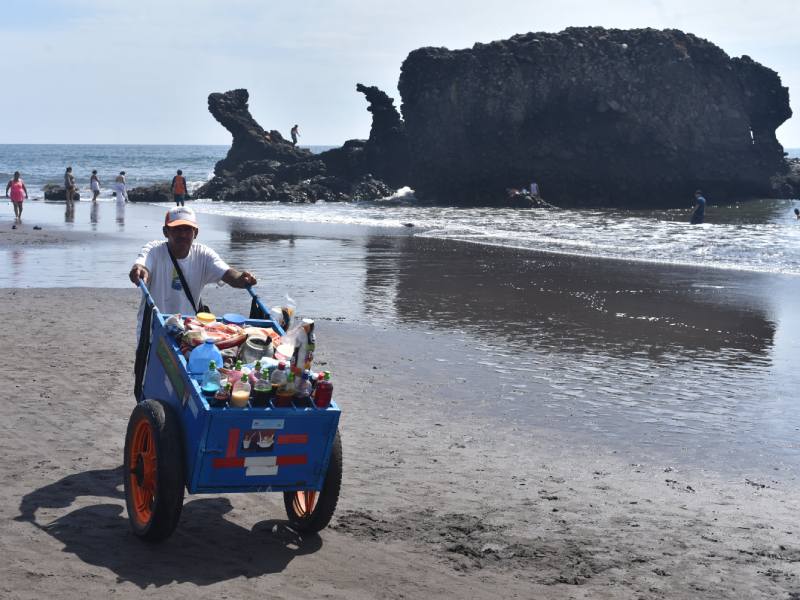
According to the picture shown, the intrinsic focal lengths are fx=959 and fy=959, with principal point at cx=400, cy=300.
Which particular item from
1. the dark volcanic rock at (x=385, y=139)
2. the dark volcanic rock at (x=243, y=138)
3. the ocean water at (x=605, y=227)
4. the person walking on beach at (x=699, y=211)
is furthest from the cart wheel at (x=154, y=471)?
the dark volcanic rock at (x=243, y=138)

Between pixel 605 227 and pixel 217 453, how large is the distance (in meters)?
30.3

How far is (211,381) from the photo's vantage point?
4949 mm

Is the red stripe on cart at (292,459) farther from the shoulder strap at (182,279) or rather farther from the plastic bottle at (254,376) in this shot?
the shoulder strap at (182,279)

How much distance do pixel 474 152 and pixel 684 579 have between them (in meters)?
49.3

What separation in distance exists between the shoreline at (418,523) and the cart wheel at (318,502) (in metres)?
0.10

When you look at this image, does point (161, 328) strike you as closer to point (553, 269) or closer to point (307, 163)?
point (553, 269)

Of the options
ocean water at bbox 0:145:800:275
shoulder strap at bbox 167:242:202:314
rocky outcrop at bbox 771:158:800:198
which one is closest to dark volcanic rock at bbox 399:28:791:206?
ocean water at bbox 0:145:800:275

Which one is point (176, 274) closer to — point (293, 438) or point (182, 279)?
point (182, 279)

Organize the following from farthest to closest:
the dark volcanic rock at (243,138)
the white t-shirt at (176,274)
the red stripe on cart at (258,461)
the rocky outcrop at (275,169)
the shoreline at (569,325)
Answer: the dark volcanic rock at (243,138) → the rocky outcrop at (275,169) → the shoreline at (569,325) → the white t-shirt at (176,274) → the red stripe on cart at (258,461)

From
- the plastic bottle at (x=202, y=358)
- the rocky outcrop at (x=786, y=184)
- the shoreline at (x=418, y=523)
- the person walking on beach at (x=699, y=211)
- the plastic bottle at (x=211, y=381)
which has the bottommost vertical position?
the shoreline at (x=418, y=523)

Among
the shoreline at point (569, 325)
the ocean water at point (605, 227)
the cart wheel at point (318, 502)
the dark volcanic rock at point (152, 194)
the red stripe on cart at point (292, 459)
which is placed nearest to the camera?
the red stripe on cart at point (292, 459)

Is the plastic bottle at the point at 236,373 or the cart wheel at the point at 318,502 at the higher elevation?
the plastic bottle at the point at 236,373

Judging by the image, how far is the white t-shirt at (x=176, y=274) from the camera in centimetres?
636

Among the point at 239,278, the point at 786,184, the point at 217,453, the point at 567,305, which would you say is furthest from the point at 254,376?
the point at 786,184
